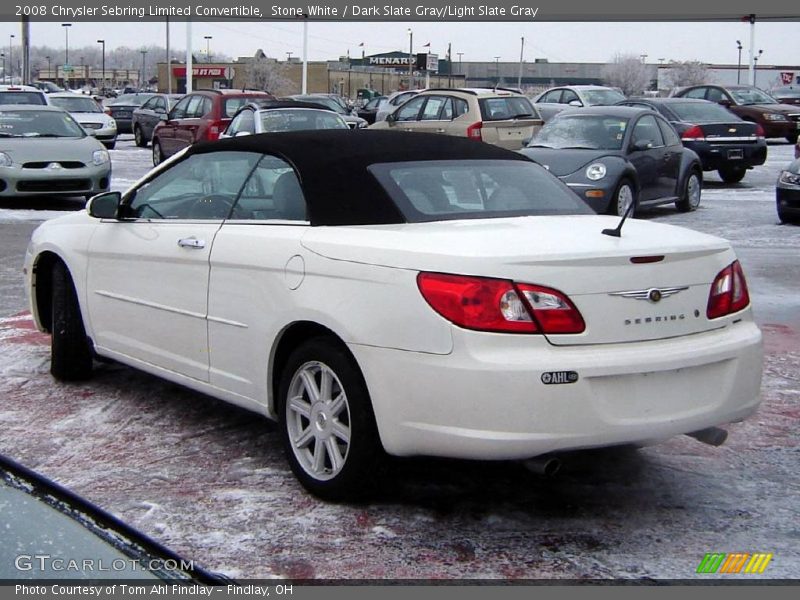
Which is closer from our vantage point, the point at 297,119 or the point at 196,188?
the point at 196,188

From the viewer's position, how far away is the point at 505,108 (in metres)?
20.2

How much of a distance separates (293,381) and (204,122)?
16.7 m

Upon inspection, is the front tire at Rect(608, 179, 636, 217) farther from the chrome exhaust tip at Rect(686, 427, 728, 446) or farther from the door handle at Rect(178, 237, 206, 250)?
the chrome exhaust tip at Rect(686, 427, 728, 446)

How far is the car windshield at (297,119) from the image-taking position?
17422mm

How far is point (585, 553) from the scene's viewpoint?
4152 millimetres

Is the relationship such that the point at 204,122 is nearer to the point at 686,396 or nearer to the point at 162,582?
the point at 686,396

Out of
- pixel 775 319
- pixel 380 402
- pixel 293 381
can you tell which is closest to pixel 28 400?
pixel 293 381

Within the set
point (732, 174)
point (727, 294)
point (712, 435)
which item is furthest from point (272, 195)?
point (732, 174)

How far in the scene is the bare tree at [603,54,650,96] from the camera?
10432cm

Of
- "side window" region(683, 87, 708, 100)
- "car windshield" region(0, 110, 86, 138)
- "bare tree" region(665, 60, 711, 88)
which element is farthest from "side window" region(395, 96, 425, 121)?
Answer: "bare tree" region(665, 60, 711, 88)

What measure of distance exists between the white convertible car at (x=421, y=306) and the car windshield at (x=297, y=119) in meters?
11.8

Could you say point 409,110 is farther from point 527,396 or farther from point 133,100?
point 133,100

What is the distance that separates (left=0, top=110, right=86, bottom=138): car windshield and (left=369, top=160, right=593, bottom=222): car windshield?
1257cm

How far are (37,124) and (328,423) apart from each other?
13.6 m
